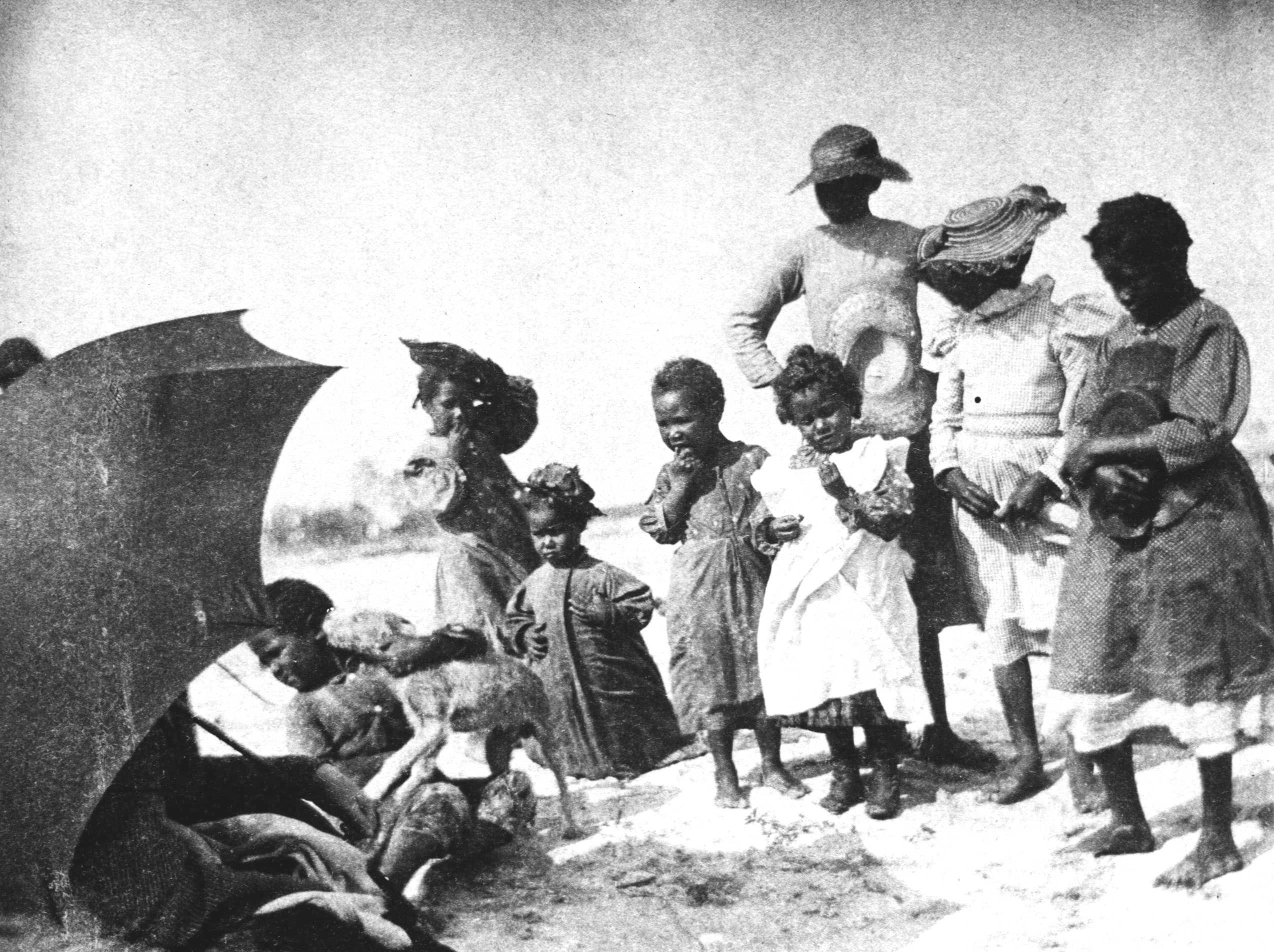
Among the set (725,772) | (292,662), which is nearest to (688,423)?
→ (725,772)

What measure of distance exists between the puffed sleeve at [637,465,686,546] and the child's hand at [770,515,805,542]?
283mm

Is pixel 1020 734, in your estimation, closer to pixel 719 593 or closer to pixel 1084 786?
pixel 1084 786

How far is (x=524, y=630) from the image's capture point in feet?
16.2

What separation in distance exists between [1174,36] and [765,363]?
5.19ft

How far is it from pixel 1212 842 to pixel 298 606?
267 cm

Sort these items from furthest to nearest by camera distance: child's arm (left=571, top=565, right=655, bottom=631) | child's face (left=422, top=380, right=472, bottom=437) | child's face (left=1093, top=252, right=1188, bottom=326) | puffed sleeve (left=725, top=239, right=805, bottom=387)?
child's face (left=422, top=380, right=472, bottom=437) < puffed sleeve (left=725, top=239, right=805, bottom=387) < child's arm (left=571, top=565, right=655, bottom=631) < child's face (left=1093, top=252, right=1188, bottom=326)

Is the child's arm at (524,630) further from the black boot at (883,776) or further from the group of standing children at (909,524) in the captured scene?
the black boot at (883,776)

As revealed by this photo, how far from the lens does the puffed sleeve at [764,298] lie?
197 inches

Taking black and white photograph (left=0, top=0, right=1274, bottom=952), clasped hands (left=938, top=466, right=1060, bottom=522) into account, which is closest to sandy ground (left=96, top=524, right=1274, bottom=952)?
black and white photograph (left=0, top=0, right=1274, bottom=952)

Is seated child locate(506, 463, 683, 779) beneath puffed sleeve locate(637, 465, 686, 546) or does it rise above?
beneath

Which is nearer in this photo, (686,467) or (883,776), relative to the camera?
(883,776)

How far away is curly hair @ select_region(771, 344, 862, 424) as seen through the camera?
188 inches

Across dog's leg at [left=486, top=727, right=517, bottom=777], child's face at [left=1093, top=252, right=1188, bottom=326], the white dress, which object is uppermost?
child's face at [left=1093, top=252, right=1188, bottom=326]

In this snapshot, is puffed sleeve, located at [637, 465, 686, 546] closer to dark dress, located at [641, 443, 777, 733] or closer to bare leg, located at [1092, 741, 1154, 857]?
dark dress, located at [641, 443, 777, 733]
